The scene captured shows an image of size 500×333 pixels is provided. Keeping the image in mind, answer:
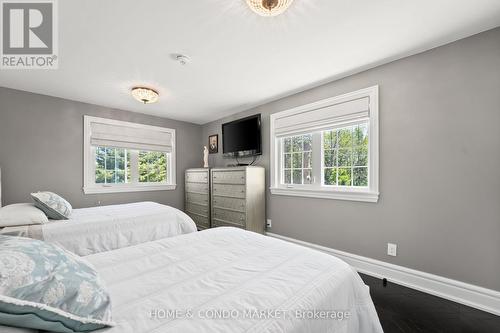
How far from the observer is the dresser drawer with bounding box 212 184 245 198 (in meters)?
3.28

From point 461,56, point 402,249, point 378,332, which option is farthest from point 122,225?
point 461,56

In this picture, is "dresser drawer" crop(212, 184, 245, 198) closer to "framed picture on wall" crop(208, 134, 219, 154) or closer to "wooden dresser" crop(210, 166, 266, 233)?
"wooden dresser" crop(210, 166, 266, 233)

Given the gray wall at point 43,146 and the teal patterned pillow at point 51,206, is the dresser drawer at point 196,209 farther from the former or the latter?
the teal patterned pillow at point 51,206

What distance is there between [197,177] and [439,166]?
3.51 meters

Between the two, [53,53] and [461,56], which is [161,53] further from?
[461,56]

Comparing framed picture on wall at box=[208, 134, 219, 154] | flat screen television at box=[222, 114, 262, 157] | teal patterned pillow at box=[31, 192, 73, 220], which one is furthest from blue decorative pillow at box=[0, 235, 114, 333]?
framed picture on wall at box=[208, 134, 219, 154]

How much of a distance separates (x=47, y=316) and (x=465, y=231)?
2703 mm

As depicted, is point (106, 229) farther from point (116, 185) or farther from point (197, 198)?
point (197, 198)

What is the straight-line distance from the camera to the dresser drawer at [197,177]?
4.00 metres

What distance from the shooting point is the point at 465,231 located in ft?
6.07

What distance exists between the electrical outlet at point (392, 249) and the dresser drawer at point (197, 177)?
2.87 meters

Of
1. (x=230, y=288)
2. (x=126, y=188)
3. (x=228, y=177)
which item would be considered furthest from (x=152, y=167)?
(x=230, y=288)

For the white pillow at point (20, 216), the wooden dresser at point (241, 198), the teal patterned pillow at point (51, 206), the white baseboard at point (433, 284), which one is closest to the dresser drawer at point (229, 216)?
the wooden dresser at point (241, 198)

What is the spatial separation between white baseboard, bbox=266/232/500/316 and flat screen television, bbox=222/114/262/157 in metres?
2.01
